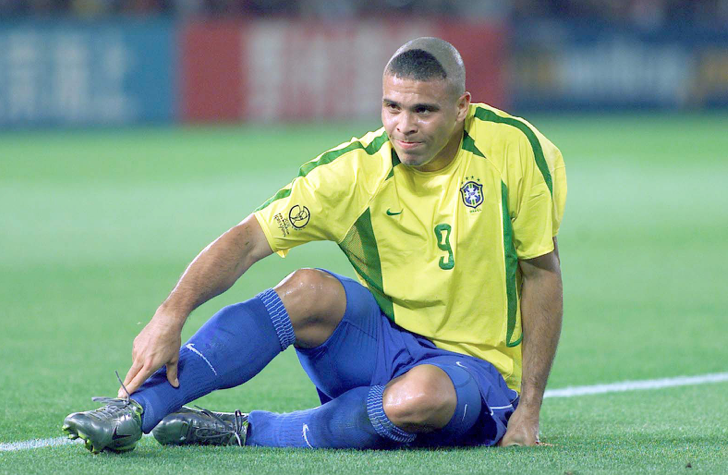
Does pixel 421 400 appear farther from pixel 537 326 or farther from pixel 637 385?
pixel 637 385

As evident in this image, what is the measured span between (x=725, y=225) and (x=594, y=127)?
11.3 m

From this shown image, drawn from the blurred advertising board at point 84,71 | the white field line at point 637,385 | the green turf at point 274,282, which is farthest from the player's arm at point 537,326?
the blurred advertising board at point 84,71

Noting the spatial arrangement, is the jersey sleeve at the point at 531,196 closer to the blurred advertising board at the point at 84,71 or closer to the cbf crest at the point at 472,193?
the cbf crest at the point at 472,193

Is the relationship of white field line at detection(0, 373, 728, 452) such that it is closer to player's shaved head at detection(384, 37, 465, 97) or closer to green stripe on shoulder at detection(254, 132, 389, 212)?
green stripe on shoulder at detection(254, 132, 389, 212)

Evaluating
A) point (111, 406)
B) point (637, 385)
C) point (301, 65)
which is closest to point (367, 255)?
point (111, 406)

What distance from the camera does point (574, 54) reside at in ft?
72.5

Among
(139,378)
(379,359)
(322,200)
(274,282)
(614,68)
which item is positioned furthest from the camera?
(614,68)

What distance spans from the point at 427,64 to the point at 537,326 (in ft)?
3.02

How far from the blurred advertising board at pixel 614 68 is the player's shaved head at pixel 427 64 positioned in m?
18.2

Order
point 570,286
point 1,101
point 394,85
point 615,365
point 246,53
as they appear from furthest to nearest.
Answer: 1. point 246,53
2. point 1,101
3. point 570,286
4. point 615,365
5. point 394,85

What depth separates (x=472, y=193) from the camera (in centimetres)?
386

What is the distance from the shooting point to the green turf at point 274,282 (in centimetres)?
371

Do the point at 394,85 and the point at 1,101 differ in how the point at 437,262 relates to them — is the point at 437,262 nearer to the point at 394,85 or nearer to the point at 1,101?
the point at 394,85

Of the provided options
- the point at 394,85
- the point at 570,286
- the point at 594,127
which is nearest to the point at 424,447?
the point at 394,85
